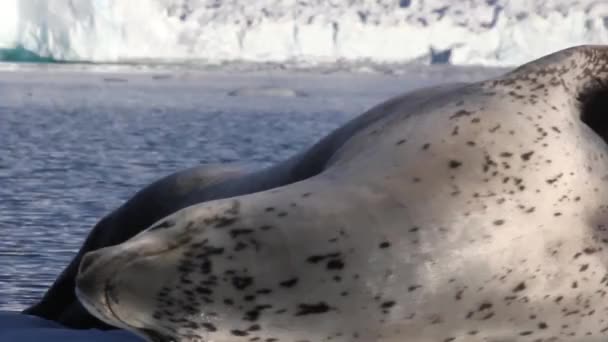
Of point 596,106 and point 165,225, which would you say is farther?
point 596,106

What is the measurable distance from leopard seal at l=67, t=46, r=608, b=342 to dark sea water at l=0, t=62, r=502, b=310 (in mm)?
1807

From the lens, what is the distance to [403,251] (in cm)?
289

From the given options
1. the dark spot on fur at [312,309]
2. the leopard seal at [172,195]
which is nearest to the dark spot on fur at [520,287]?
the dark spot on fur at [312,309]

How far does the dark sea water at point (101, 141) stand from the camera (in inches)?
245

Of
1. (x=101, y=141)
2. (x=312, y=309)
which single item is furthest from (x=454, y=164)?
(x=101, y=141)

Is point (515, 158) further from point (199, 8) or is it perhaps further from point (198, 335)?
point (199, 8)

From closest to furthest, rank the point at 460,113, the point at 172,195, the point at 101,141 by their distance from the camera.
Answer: the point at 460,113
the point at 172,195
the point at 101,141

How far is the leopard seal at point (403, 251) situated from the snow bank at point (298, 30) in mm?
31630

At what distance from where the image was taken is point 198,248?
286 centimetres

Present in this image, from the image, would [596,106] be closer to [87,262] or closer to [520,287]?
[520,287]

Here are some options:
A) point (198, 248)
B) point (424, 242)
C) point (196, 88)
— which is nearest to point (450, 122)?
point (424, 242)

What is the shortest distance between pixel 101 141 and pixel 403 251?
1195 centimetres

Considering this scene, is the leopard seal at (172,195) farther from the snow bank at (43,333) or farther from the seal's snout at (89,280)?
the seal's snout at (89,280)

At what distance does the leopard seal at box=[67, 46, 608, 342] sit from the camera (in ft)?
9.31
